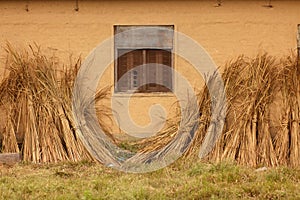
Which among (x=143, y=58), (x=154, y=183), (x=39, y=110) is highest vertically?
(x=143, y=58)

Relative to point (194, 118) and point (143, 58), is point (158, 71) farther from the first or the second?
point (194, 118)

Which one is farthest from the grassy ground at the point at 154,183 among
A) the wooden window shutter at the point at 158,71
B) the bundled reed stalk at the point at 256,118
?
the wooden window shutter at the point at 158,71

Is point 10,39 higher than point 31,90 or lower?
higher

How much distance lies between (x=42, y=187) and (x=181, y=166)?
2301 mm

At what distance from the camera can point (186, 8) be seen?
10086 millimetres

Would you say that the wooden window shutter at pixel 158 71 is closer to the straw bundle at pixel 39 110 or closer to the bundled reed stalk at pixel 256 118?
the bundled reed stalk at pixel 256 118

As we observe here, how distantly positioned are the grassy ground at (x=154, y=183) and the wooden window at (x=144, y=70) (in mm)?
1930

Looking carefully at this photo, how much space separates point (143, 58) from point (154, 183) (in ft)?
10.5

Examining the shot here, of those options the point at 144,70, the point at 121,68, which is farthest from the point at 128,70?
the point at 144,70

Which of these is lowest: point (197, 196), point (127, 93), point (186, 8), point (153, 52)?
point (197, 196)

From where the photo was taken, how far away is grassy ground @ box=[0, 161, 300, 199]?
683 cm

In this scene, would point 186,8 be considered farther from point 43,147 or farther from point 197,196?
point 197,196

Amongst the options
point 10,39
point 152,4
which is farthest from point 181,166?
point 10,39

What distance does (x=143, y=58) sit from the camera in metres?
10.2
